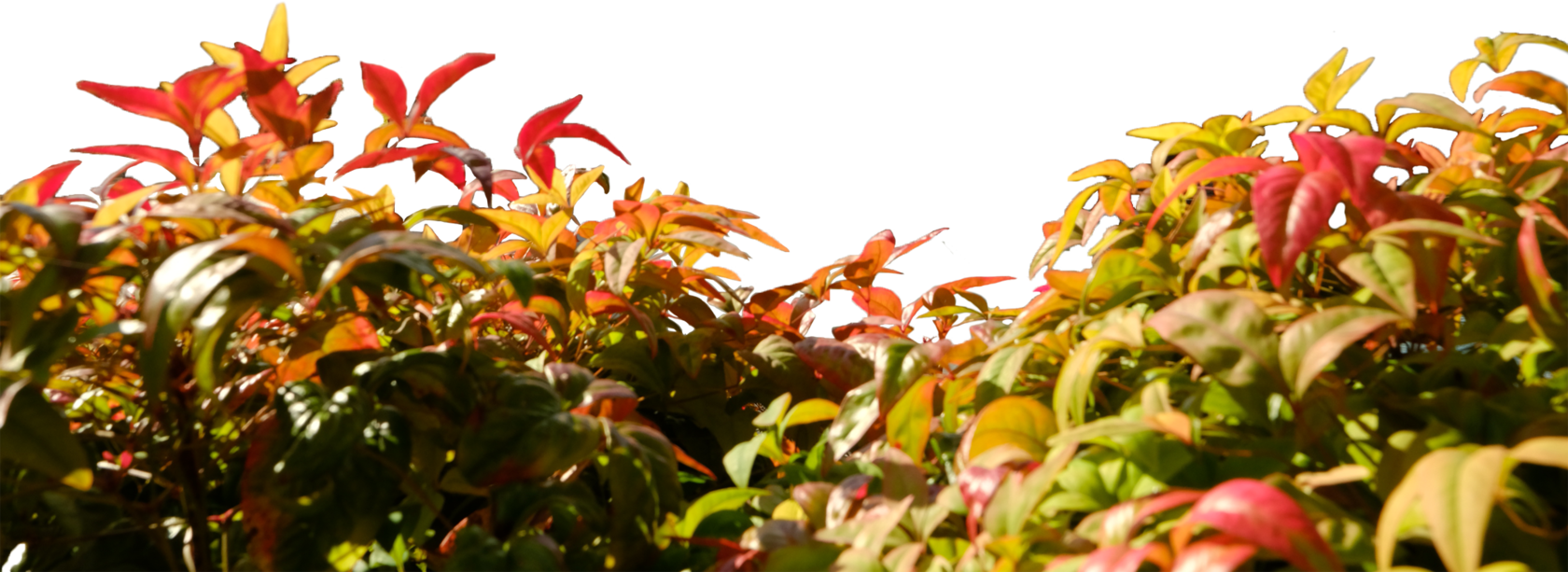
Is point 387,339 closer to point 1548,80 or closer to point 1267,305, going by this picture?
point 1267,305

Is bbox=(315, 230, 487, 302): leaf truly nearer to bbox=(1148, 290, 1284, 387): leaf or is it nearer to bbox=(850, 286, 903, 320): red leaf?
bbox=(1148, 290, 1284, 387): leaf

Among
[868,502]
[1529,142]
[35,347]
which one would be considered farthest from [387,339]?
[1529,142]

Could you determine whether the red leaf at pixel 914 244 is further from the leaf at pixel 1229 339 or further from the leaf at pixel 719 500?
the leaf at pixel 1229 339

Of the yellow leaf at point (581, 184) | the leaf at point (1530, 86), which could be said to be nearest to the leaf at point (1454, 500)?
the leaf at point (1530, 86)

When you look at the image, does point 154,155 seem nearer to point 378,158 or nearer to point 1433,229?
point 378,158

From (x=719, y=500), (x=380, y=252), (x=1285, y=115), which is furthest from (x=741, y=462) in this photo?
(x=1285, y=115)

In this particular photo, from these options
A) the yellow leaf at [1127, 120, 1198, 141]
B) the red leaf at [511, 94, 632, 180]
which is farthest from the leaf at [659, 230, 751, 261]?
the yellow leaf at [1127, 120, 1198, 141]

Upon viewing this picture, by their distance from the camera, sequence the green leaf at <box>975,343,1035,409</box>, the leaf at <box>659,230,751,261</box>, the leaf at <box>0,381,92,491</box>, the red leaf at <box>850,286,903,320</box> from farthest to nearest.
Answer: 1. the red leaf at <box>850,286,903,320</box>
2. the leaf at <box>659,230,751,261</box>
3. the green leaf at <box>975,343,1035,409</box>
4. the leaf at <box>0,381,92,491</box>
